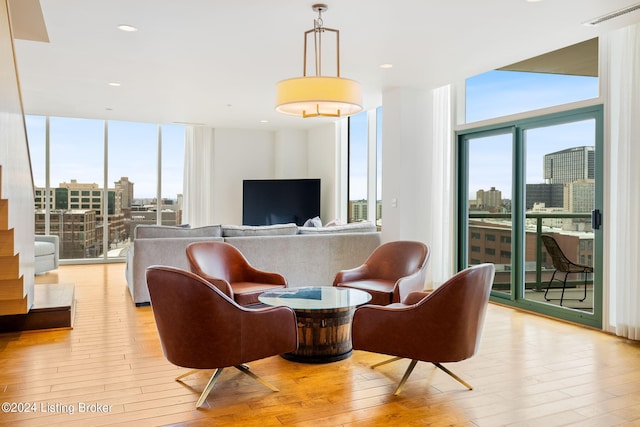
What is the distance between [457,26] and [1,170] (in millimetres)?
3527

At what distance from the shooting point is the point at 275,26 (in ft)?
13.9

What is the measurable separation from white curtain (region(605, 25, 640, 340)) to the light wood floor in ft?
1.06

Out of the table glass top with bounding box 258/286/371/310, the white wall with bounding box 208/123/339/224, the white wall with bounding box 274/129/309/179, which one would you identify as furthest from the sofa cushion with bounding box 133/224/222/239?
the white wall with bounding box 274/129/309/179

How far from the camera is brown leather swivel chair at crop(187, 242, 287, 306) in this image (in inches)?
166

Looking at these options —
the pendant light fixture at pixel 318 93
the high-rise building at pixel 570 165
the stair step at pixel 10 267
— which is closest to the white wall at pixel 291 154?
the high-rise building at pixel 570 165

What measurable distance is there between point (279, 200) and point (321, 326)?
5973 millimetres

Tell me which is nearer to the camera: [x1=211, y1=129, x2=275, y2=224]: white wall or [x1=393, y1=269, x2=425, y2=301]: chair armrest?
[x1=393, y1=269, x2=425, y2=301]: chair armrest

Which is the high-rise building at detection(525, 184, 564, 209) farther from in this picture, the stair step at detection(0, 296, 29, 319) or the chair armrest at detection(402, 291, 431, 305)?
the stair step at detection(0, 296, 29, 319)

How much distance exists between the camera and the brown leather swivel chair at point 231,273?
423 cm

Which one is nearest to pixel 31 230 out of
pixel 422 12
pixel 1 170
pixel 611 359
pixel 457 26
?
pixel 1 170

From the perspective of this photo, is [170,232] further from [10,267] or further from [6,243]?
[6,243]

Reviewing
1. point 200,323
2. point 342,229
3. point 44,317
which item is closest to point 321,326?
point 200,323

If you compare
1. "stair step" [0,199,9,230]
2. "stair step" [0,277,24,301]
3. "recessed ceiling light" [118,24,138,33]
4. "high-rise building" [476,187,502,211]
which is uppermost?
"recessed ceiling light" [118,24,138,33]

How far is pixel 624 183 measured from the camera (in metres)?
4.31
